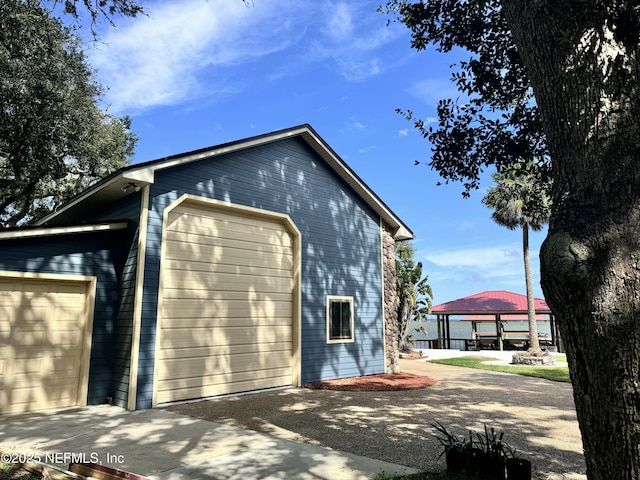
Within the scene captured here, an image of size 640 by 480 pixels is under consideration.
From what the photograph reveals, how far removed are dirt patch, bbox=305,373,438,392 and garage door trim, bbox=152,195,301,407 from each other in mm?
844

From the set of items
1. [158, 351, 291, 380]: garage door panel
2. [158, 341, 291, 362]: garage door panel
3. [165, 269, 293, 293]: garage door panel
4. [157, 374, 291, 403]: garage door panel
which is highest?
[165, 269, 293, 293]: garage door panel

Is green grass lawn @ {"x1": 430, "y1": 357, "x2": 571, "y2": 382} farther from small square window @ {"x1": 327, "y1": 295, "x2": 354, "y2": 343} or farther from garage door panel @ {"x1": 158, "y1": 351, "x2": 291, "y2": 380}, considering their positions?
garage door panel @ {"x1": 158, "y1": 351, "x2": 291, "y2": 380}

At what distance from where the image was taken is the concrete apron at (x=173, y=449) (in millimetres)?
4633

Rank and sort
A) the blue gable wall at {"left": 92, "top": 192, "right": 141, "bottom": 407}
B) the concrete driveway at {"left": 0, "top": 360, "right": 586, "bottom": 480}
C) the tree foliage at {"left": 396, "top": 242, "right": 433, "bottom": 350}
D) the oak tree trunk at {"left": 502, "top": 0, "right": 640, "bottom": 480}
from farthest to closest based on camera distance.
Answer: the tree foliage at {"left": 396, "top": 242, "right": 433, "bottom": 350} → the blue gable wall at {"left": 92, "top": 192, "right": 141, "bottom": 407} → the concrete driveway at {"left": 0, "top": 360, "right": 586, "bottom": 480} → the oak tree trunk at {"left": 502, "top": 0, "right": 640, "bottom": 480}

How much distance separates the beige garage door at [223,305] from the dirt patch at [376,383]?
1.09 meters

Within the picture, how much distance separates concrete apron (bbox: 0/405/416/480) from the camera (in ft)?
15.2

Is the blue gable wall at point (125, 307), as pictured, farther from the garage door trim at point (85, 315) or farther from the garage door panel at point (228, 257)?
the garage door panel at point (228, 257)

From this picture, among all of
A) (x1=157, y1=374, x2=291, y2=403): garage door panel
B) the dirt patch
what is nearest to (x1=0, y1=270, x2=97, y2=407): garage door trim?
(x1=157, y1=374, x2=291, y2=403): garage door panel

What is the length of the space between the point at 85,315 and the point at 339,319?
621 cm

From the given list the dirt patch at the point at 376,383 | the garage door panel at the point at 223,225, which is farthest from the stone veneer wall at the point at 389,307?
the garage door panel at the point at 223,225

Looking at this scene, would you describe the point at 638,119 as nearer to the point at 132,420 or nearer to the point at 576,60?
the point at 576,60

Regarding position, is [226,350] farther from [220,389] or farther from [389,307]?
[389,307]

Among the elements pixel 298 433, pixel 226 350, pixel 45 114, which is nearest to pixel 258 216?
pixel 226 350

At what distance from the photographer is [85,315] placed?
829 cm
